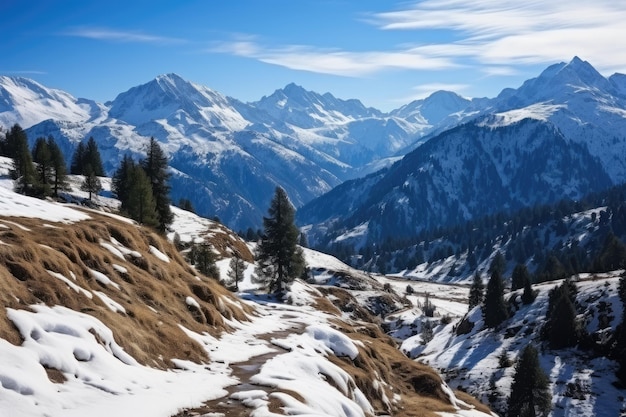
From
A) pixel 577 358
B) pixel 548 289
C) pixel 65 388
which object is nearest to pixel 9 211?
pixel 65 388

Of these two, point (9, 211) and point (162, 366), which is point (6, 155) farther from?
point (162, 366)

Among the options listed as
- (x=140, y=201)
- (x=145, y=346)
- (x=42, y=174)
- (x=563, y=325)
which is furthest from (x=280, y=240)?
(x=563, y=325)

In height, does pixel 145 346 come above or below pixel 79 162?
below

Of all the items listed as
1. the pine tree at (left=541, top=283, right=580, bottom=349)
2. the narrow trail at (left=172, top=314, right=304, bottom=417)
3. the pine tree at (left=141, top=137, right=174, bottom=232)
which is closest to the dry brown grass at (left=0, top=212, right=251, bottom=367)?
the narrow trail at (left=172, top=314, right=304, bottom=417)

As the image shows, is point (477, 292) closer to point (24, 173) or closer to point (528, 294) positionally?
point (528, 294)

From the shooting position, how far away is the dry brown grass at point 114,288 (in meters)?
24.6

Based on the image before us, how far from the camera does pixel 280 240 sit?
70875mm

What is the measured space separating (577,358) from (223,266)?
2600 inches

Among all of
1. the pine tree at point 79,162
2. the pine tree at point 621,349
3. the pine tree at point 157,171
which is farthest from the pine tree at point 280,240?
the pine tree at point 79,162

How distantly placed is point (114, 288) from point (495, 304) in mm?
89510

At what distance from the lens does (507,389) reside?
→ 76.7 m

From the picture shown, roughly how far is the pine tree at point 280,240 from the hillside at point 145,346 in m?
19.7

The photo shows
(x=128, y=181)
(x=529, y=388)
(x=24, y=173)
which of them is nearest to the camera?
(x=529, y=388)

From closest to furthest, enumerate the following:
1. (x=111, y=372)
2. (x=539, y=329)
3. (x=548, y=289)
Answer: (x=111, y=372) < (x=539, y=329) < (x=548, y=289)
